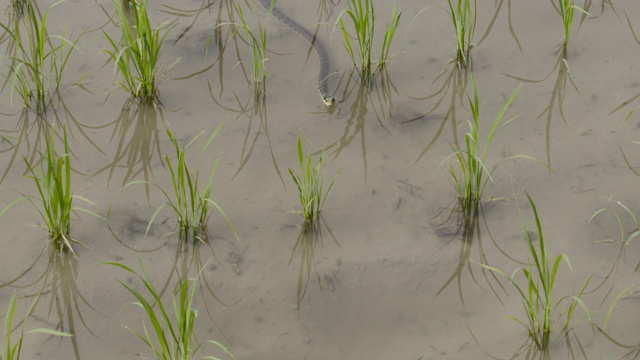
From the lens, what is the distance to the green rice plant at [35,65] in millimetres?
5234

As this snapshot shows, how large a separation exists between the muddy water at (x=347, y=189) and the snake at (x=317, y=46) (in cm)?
7

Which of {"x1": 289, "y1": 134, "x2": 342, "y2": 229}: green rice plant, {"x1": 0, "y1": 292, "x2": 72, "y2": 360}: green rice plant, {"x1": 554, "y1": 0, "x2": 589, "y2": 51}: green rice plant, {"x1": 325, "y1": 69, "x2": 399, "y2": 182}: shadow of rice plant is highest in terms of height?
{"x1": 554, "y1": 0, "x2": 589, "y2": 51}: green rice plant

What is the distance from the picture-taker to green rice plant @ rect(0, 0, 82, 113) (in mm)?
5234

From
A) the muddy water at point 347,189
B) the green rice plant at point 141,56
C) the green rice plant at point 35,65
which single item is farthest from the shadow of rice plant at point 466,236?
the green rice plant at point 35,65

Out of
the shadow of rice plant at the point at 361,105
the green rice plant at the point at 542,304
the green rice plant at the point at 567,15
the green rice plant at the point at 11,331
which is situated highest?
the green rice plant at the point at 567,15

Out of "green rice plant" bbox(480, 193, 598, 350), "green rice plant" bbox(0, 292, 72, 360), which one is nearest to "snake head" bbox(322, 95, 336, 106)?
"green rice plant" bbox(480, 193, 598, 350)

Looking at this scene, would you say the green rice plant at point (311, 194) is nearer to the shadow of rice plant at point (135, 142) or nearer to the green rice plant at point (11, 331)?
the shadow of rice plant at point (135, 142)

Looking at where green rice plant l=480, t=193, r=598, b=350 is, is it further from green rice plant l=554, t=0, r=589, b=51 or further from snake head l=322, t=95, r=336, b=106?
green rice plant l=554, t=0, r=589, b=51

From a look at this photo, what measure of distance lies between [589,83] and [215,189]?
7.96 ft

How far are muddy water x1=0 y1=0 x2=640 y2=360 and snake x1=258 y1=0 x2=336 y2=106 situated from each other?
0.07 meters

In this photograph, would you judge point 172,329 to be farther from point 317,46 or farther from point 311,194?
point 317,46

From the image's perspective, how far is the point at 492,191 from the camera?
471 centimetres

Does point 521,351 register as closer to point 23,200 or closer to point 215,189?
point 215,189

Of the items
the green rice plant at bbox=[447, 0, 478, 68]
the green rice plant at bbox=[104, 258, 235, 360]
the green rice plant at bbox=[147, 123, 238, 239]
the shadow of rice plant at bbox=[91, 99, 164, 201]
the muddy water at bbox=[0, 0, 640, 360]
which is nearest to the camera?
the green rice plant at bbox=[104, 258, 235, 360]
